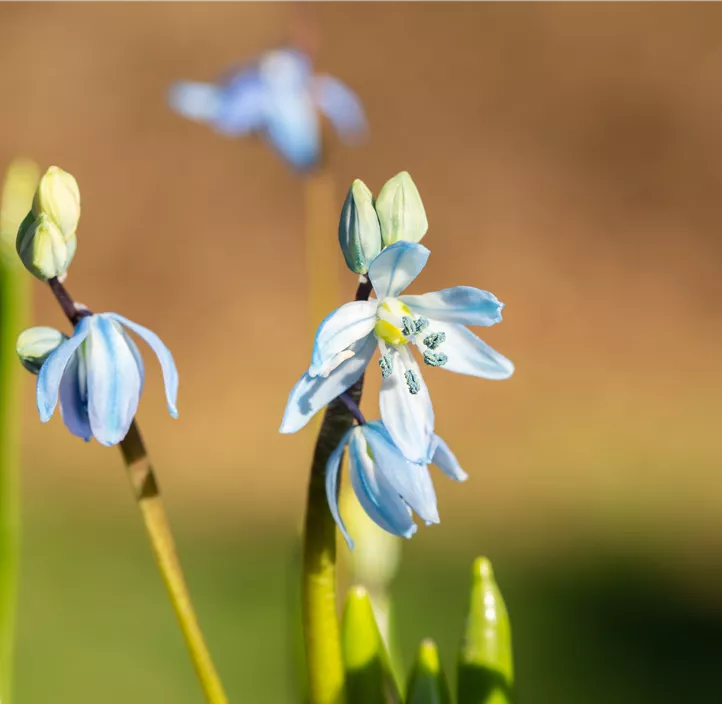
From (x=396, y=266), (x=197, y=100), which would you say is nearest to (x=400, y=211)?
(x=396, y=266)

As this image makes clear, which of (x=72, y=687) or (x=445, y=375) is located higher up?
(x=445, y=375)

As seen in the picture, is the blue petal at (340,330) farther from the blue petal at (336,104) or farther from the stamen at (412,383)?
the blue petal at (336,104)

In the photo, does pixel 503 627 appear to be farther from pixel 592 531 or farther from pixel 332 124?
pixel 592 531

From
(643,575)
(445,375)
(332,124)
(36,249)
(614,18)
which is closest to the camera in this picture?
(36,249)

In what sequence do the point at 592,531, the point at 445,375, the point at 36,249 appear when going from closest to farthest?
the point at 36,249 → the point at 592,531 → the point at 445,375

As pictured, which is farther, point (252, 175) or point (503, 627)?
point (252, 175)

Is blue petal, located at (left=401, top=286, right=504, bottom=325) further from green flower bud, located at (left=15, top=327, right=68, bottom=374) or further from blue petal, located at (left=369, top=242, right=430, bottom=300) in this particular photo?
green flower bud, located at (left=15, top=327, right=68, bottom=374)

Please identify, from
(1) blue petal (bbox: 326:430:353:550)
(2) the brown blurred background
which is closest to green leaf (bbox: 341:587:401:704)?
(1) blue petal (bbox: 326:430:353:550)

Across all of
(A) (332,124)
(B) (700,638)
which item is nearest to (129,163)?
(A) (332,124)

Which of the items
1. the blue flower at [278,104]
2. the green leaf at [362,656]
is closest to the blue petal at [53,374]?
the green leaf at [362,656]
